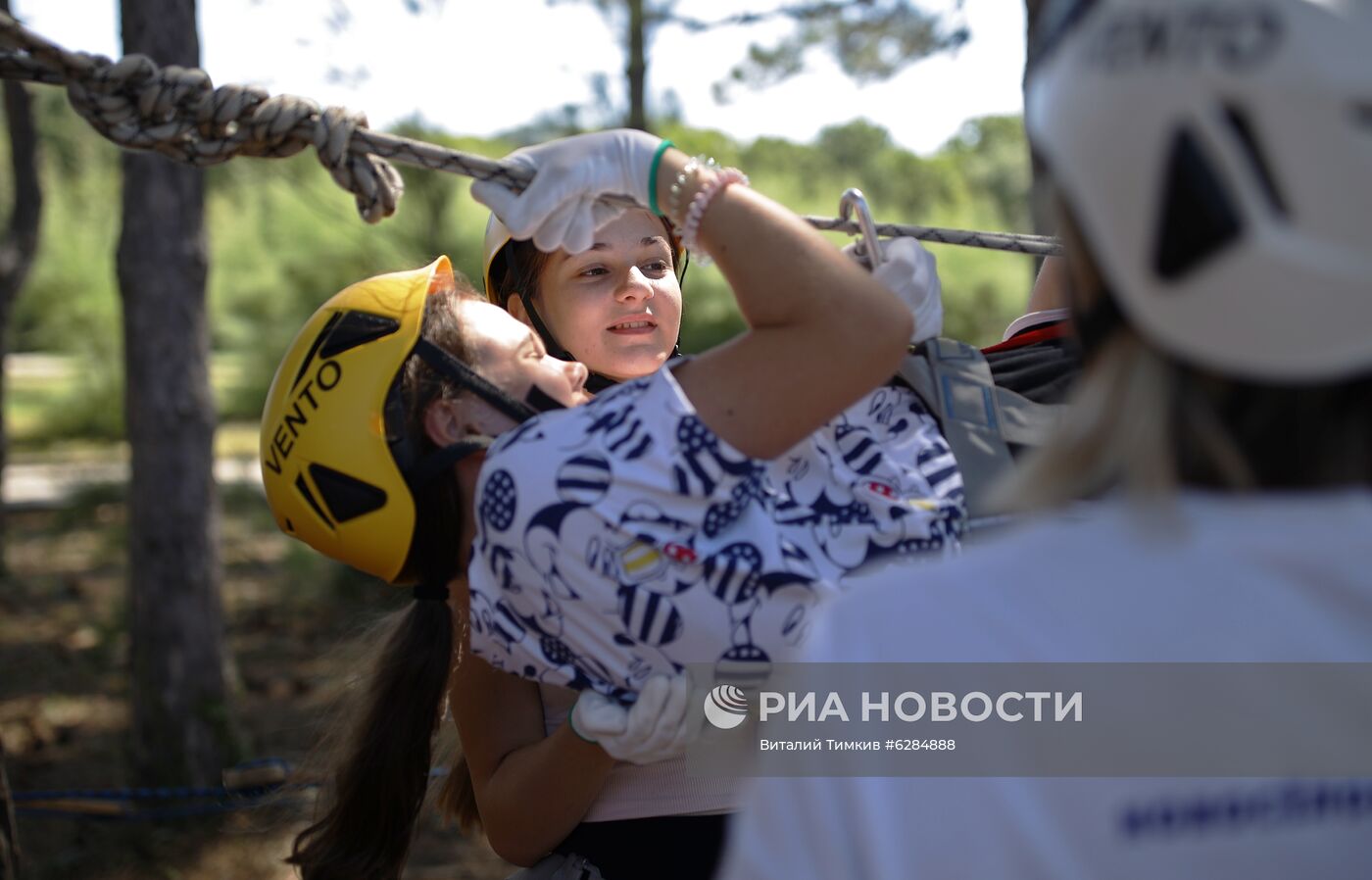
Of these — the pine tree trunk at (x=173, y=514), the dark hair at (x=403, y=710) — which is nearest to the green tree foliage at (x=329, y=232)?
the pine tree trunk at (x=173, y=514)

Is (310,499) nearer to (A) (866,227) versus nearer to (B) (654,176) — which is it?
(B) (654,176)

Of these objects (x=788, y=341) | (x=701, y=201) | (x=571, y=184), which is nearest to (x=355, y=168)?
(x=571, y=184)

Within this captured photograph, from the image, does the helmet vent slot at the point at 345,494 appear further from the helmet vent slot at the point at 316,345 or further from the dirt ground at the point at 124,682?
the dirt ground at the point at 124,682

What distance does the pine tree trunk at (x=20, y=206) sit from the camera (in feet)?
22.2

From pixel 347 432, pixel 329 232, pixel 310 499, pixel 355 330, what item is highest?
pixel 355 330

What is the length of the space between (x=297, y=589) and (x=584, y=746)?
6579mm

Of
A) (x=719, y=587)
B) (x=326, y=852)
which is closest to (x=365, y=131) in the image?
(x=719, y=587)

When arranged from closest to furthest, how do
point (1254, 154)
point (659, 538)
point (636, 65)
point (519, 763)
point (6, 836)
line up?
point (1254, 154) → point (659, 538) → point (519, 763) → point (6, 836) → point (636, 65)

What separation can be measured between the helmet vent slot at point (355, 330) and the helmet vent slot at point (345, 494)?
0.66ft

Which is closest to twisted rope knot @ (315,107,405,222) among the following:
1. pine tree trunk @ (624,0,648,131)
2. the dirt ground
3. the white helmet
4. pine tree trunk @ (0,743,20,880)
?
the dirt ground

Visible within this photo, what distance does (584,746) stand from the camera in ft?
6.07

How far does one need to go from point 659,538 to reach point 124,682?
18.8ft

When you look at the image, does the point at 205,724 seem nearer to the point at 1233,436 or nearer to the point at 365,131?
the point at 365,131

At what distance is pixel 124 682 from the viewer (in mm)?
6297
